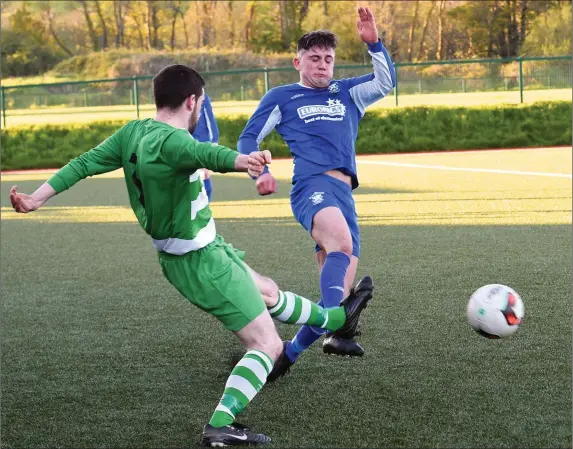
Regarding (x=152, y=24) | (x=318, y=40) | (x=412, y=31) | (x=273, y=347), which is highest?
(x=152, y=24)

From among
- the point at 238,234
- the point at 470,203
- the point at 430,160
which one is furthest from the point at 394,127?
the point at 238,234

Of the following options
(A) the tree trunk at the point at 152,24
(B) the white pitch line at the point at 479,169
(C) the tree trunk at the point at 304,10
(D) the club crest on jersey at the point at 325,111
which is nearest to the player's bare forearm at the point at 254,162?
(D) the club crest on jersey at the point at 325,111

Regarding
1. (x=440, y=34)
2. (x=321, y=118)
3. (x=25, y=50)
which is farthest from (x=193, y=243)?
(x=25, y=50)

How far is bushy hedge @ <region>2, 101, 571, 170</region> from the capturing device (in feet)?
79.6

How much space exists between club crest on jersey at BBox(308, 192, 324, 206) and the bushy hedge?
18.7 metres

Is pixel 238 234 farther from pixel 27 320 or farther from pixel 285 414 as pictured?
pixel 285 414

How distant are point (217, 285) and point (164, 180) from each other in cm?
51

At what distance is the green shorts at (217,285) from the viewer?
14.1ft

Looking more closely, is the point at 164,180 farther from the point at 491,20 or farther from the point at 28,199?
the point at 491,20

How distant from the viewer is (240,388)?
4.32 metres

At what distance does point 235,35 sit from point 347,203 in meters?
82.9

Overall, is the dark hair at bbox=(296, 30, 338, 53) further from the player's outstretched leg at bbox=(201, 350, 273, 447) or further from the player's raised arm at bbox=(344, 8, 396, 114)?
the player's outstretched leg at bbox=(201, 350, 273, 447)

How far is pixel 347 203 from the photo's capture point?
596 centimetres

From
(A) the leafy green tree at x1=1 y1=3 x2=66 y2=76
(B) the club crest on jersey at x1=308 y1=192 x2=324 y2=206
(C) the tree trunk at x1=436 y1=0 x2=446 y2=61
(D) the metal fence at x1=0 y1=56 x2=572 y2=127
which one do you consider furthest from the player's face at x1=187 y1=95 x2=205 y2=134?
(A) the leafy green tree at x1=1 y1=3 x2=66 y2=76
